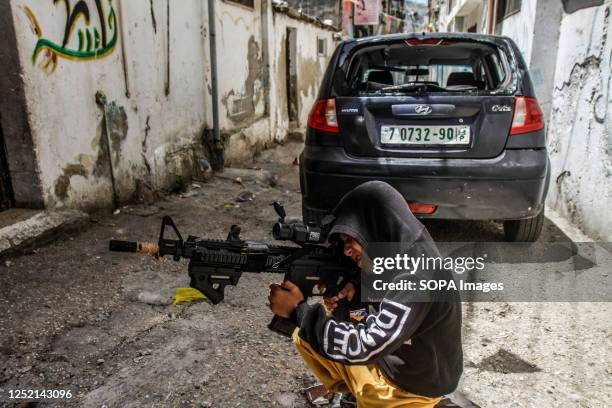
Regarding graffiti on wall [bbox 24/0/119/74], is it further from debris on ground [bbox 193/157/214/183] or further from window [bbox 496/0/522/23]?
window [bbox 496/0/522/23]

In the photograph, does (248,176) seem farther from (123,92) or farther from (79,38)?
(79,38)

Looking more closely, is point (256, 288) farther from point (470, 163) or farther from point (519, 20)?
point (519, 20)

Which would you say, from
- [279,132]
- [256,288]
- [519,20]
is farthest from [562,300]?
[279,132]

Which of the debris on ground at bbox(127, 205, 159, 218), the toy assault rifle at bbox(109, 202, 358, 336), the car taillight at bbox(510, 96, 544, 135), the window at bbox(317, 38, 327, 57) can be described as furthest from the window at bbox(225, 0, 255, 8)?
the toy assault rifle at bbox(109, 202, 358, 336)

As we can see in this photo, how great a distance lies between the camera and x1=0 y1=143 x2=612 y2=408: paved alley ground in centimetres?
219

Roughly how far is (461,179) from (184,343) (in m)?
2.03

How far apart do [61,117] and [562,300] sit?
391 cm

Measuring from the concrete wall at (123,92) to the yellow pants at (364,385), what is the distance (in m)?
2.90

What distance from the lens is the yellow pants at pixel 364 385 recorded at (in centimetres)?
165

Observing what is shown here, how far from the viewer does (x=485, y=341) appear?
2619 mm

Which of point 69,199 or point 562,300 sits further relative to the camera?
point 69,199

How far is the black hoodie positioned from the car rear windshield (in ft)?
6.71

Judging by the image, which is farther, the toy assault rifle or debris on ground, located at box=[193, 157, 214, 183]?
debris on ground, located at box=[193, 157, 214, 183]

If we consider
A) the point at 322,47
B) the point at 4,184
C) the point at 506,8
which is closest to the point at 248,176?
the point at 4,184
